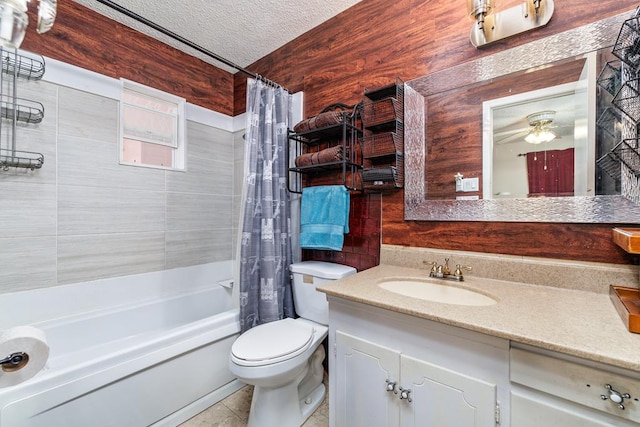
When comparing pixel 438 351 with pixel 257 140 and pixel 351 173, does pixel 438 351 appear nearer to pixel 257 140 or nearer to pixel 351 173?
pixel 351 173

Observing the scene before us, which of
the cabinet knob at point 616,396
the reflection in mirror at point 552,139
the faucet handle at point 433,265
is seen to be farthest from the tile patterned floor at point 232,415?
the reflection in mirror at point 552,139

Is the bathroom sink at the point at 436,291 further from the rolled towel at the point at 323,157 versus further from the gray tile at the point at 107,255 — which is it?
the gray tile at the point at 107,255

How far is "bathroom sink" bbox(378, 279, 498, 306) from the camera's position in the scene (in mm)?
1171

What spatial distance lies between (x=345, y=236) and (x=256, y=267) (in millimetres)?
627

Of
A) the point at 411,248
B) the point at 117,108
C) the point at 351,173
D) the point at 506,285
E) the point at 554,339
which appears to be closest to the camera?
the point at 554,339

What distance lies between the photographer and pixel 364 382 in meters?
1.09

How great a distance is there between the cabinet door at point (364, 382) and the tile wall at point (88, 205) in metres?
1.67

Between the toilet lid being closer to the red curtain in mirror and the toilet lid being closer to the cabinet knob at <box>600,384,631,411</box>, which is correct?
the cabinet knob at <box>600,384,631,411</box>

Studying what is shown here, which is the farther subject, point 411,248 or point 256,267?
point 256,267

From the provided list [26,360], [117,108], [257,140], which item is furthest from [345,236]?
[117,108]

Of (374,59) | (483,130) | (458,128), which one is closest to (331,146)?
(374,59)

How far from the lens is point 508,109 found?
Answer: 1.26 m

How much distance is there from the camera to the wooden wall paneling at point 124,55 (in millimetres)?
1675

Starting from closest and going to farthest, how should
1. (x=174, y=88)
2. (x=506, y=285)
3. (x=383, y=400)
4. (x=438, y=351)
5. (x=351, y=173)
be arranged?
(x=438, y=351) → (x=383, y=400) → (x=506, y=285) → (x=351, y=173) → (x=174, y=88)
